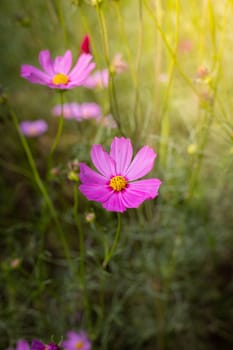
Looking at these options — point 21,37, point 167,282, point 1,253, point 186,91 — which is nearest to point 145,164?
point 167,282

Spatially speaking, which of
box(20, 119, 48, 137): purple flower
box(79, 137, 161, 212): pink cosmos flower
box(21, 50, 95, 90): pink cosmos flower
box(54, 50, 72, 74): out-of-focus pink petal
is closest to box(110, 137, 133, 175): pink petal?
box(79, 137, 161, 212): pink cosmos flower

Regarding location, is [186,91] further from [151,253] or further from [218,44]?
[151,253]

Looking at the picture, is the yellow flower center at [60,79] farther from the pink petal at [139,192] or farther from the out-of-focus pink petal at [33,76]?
the pink petal at [139,192]

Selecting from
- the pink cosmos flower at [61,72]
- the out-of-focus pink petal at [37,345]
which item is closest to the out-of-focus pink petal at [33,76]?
the pink cosmos flower at [61,72]

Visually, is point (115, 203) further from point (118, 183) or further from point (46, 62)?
point (46, 62)

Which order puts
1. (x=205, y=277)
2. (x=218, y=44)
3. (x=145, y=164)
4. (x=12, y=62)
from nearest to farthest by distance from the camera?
1. (x=145, y=164)
2. (x=205, y=277)
3. (x=218, y=44)
4. (x=12, y=62)

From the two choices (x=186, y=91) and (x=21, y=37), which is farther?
(x=21, y=37)
